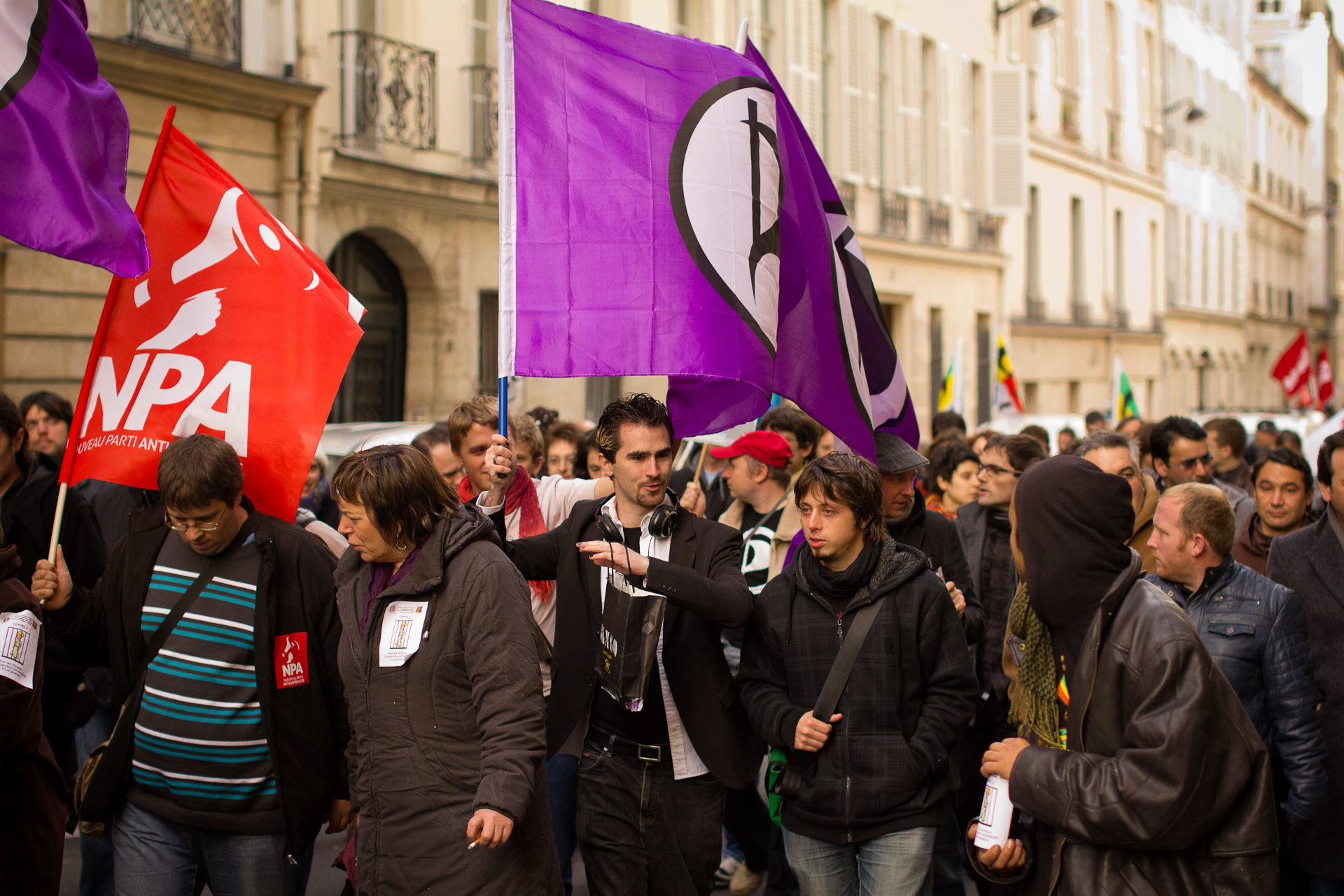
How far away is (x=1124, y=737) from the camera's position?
285cm

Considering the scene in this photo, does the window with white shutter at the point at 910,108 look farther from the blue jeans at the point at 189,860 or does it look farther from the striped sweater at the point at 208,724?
the blue jeans at the point at 189,860

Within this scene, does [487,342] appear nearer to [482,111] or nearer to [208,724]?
[482,111]

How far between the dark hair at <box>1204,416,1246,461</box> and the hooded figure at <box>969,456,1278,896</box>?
22.3ft

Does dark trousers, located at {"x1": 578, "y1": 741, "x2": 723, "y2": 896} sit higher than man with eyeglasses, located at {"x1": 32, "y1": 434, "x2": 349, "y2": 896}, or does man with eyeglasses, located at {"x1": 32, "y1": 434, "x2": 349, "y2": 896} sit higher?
man with eyeglasses, located at {"x1": 32, "y1": 434, "x2": 349, "y2": 896}

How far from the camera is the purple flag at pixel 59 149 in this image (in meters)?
3.83

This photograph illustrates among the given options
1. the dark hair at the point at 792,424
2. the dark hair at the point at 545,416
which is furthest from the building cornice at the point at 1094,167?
the dark hair at the point at 792,424

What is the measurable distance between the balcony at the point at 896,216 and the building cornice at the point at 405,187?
945cm

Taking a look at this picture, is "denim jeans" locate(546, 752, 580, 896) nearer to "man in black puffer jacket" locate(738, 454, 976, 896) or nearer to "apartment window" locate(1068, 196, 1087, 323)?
"man in black puffer jacket" locate(738, 454, 976, 896)

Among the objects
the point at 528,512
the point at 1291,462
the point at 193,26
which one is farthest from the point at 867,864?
the point at 193,26

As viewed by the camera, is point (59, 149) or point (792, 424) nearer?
point (59, 149)

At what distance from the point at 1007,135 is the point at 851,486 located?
23144 mm

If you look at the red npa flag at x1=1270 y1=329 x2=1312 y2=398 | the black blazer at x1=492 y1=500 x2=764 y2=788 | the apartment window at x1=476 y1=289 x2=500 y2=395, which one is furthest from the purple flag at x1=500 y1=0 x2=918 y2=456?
the red npa flag at x1=1270 y1=329 x2=1312 y2=398

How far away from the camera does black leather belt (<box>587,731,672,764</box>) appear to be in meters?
3.88

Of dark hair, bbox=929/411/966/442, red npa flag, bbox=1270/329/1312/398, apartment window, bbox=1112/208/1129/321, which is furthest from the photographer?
apartment window, bbox=1112/208/1129/321
